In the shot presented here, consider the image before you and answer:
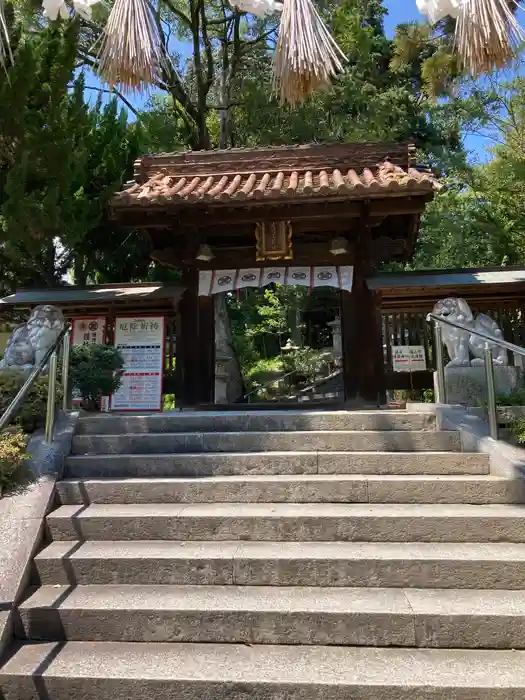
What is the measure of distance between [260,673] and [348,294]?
5.93m

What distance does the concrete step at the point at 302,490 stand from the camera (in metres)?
4.08

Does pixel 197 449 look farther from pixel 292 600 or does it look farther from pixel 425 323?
pixel 425 323

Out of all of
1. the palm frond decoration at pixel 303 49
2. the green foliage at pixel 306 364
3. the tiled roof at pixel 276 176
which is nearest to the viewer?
the palm frond decoration at pixel 303 49

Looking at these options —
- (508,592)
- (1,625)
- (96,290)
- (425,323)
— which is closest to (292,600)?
(508,592)

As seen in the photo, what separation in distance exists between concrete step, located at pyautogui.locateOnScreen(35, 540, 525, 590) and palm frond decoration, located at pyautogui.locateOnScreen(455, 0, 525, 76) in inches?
203

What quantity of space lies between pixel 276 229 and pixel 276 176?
Result: 3.34 ft

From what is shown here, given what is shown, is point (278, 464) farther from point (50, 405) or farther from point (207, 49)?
point (207, 49)

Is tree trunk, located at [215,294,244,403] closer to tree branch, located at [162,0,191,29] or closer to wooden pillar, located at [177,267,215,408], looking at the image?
wooden pillar, located at [177,267,215,408]

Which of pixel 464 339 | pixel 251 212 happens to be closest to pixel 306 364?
pixel 251 212

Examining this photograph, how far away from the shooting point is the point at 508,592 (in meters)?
3.30

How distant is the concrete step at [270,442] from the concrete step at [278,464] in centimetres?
21

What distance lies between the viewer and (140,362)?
8.59m

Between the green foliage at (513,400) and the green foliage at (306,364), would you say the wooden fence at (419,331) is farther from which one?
the green foliage at (306,364)

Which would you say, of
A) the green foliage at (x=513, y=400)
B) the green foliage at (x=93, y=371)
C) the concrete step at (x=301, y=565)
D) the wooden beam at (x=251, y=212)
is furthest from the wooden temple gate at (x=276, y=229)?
the concrete step at (x=301, y=565)
